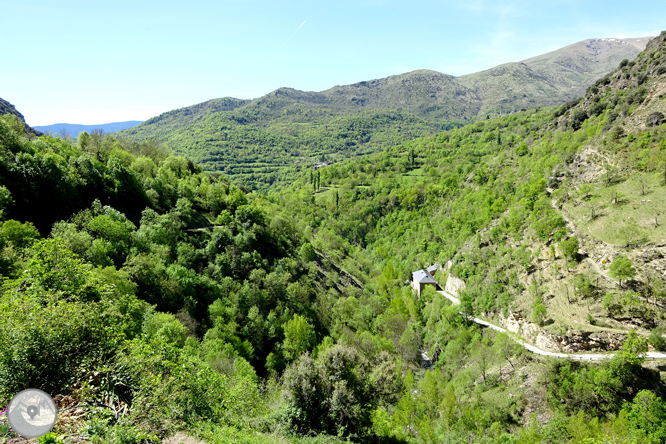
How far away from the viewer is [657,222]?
41906mm

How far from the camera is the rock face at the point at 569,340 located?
37.0m

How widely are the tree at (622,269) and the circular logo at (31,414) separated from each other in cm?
5250

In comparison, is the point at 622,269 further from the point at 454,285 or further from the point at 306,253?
the point at 306,253

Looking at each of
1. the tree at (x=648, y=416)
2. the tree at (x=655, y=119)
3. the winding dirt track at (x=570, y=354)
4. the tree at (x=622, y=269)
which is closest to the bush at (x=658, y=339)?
the winding dirt track at (x=570, y=354)

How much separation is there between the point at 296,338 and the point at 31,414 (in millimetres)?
42331

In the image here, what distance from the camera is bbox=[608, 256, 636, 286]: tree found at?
124 ft

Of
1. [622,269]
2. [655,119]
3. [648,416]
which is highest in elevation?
[655,119]

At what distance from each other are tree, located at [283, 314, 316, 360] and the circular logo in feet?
133

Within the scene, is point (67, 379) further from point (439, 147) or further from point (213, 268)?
point (439, 147)

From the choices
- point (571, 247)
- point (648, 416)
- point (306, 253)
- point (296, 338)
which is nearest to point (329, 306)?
point (306, 253)

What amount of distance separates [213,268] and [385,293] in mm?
49989

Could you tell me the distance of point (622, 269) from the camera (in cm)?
3794

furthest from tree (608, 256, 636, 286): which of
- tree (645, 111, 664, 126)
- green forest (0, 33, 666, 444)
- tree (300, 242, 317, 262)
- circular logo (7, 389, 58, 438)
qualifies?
tree (300, 242, 317, 262)

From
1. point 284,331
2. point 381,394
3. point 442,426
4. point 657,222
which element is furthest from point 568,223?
point 284,331
